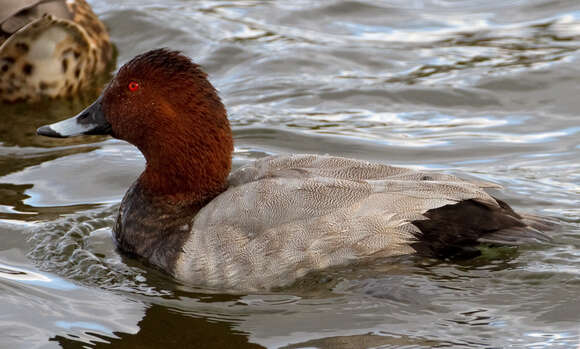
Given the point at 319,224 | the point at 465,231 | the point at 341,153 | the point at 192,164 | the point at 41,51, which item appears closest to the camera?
the point at 319,224

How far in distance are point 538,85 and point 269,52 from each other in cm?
271

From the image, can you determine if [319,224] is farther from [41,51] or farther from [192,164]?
[41,51]

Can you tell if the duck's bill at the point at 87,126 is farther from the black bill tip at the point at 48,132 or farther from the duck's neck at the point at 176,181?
the duck's neck at the point at 176,181

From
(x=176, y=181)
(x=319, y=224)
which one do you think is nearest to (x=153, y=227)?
(x=176, y=181)

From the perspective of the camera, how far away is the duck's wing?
5.16m

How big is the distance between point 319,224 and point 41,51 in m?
4.43

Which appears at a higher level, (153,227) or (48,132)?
(48,132)

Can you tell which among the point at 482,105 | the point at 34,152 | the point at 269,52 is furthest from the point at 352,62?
the point at 34,152

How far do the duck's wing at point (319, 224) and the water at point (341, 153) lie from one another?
0.12 meters

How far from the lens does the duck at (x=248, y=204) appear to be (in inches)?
204

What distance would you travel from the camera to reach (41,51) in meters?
8.66

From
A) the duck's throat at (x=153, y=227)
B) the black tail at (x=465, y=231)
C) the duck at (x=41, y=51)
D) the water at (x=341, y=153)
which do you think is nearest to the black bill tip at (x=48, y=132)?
the duck's throat at (x=153, y=227)

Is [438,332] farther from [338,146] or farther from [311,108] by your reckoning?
[311,108]

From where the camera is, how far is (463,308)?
16.7ft
